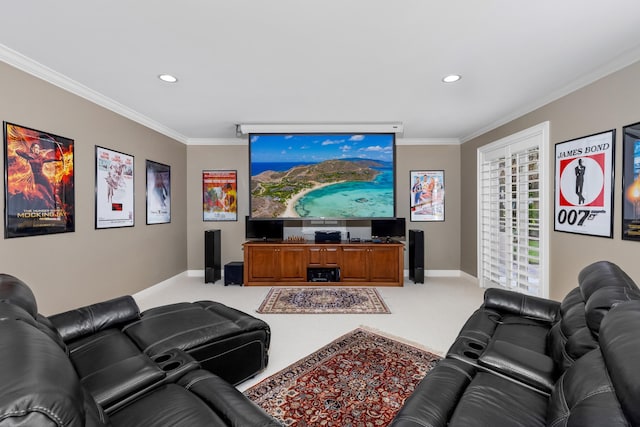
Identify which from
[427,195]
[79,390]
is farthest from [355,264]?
[79,390]

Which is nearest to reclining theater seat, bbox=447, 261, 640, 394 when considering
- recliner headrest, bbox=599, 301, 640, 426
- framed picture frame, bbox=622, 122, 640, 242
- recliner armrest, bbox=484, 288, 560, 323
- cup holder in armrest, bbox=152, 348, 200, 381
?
recliner armrest, bbox=484, 288, 560, 323

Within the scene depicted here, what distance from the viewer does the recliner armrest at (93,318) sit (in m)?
1.99

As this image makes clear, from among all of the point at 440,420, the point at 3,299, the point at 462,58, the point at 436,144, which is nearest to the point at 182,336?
the point at 3,299

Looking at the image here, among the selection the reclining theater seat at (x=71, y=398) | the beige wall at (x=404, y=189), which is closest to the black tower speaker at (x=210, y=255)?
the beige wall at (x=404, y=189)

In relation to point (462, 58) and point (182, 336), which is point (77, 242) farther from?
point (462, 58)

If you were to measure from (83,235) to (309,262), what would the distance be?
3065 millimetres

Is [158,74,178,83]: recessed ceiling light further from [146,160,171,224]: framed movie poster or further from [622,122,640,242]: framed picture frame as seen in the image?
[622,122,640,242]: framed picture frame

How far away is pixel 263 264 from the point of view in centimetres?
504

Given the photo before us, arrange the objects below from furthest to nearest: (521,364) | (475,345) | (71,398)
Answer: (475,345) → (521,364) → (71,398)

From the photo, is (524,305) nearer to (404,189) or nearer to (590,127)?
(590,127)

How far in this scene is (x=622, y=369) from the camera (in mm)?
812

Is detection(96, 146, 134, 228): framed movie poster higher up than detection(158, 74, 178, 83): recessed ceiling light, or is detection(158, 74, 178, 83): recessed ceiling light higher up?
detection(158, 74, 178, 83): recessed ceiling light

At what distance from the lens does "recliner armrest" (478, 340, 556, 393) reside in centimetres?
143

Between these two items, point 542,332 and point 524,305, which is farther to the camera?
point 524,305
